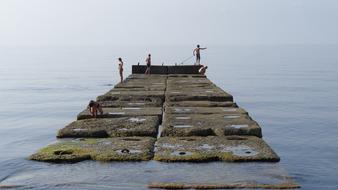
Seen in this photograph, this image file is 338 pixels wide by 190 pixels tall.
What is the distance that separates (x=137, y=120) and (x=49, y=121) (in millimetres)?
13915

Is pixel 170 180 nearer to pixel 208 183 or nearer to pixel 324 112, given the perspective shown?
pixel 208 183

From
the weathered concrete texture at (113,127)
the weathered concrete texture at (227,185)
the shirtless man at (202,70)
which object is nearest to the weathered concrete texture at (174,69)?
the shirtless man at (202,70)

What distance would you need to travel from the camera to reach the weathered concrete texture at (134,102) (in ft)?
55.0

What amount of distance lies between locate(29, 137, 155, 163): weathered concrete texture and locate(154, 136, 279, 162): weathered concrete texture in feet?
1.01

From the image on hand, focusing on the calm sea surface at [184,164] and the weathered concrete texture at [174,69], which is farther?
the weathered concrete texture at [174,69]

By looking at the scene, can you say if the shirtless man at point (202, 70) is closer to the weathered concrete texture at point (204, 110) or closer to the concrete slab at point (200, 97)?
the concrete slab at point (200, 97)

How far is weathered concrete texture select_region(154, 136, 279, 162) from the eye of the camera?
370 inches

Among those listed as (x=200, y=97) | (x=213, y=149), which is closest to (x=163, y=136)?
(x=213, y=149)

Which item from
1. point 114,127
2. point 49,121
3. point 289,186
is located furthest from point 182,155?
point 49,121

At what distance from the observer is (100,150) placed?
10.1 metres

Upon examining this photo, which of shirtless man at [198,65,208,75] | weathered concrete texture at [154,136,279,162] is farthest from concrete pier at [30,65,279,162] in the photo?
shirtless man at [198,65,208,75]

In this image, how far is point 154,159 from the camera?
31.1ft

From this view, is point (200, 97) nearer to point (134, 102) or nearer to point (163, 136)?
point (134, 102)

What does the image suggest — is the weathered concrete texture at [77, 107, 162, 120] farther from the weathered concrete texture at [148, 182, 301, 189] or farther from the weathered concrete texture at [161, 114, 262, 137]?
the weathered concrete texture at [148, 182, 301, 189]
